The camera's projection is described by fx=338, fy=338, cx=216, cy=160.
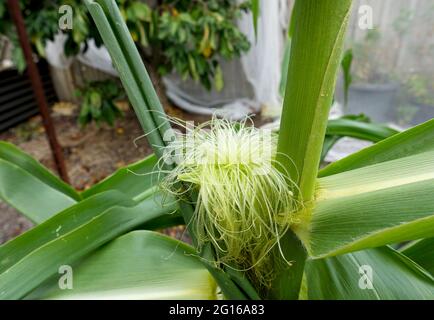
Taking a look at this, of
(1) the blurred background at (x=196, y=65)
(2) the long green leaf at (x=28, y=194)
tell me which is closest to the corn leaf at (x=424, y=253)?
(2) the long green leaf at (x=28, y=194)

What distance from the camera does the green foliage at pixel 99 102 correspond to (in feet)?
4.69

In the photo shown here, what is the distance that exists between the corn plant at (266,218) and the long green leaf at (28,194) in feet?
0.24

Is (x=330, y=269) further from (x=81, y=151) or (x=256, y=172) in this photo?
(x=81, y=151)

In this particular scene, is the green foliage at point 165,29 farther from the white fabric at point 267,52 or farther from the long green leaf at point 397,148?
the long green leaf at point 397,148

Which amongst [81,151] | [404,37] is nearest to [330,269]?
[404,37]

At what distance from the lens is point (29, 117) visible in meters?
2.23

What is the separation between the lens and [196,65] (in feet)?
4.99

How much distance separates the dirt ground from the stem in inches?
48.0

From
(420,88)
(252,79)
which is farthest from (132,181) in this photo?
(252,79)

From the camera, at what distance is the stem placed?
177 mm

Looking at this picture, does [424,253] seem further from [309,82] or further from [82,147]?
[82,147]

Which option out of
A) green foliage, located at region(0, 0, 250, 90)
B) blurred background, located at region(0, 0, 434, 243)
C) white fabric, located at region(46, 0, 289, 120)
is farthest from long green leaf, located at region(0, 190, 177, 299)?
white fabric, located at region(46, 0, 289, 120)
